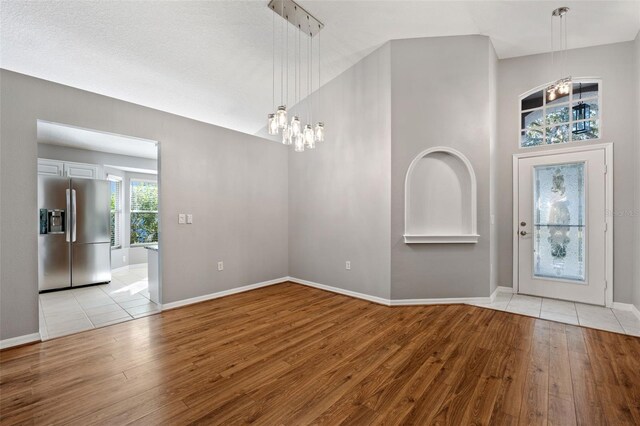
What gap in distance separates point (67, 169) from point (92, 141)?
896 mm

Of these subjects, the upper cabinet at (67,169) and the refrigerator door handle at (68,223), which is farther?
the upper cabinet at (67,169)

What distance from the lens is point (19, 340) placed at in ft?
8.54

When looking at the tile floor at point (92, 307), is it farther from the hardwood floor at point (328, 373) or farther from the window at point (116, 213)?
the window at point (116, 213)

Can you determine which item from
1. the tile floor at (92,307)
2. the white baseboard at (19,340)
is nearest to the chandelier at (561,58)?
the tile floor at (92,307)

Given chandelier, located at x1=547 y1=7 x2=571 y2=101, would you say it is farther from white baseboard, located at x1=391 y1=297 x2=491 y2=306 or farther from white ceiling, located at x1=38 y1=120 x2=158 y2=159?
white ceiling, located at x1=38 y1=120 x2=158 y2=159

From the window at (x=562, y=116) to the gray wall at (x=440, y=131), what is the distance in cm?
89

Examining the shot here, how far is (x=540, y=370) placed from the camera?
7.08ft

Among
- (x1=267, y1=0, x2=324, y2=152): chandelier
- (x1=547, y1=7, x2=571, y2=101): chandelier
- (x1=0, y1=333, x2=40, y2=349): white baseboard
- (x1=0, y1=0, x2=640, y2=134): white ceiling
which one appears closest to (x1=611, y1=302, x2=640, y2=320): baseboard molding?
(x1=547, y1=7, x2=571, y2=101): chandelier

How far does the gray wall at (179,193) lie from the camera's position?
258 centimetres

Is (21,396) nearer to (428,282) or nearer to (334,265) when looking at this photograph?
(334,265)

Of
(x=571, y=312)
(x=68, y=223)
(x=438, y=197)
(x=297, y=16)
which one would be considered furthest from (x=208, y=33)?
(x=571, y=312)

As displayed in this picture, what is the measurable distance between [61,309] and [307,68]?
478 centimetres

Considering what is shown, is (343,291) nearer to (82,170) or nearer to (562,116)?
(562,116)

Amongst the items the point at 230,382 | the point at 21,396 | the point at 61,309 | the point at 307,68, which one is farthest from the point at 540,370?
the point at 61,309
